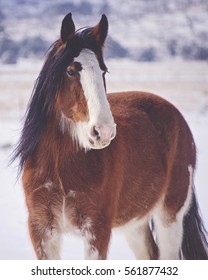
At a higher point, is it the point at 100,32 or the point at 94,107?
the point at 100,32

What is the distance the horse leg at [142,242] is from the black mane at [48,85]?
456 millimetres

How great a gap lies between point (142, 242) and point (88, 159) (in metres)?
0.42

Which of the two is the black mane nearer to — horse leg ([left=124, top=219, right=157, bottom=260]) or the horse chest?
the horse chest

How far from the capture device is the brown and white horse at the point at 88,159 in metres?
1.42

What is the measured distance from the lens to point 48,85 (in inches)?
57.4

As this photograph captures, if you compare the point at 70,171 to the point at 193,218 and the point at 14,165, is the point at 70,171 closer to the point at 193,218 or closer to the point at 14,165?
the point at 14,165

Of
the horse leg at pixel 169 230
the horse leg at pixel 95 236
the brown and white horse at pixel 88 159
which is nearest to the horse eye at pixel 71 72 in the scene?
the brown and white horse at pixel 88 159

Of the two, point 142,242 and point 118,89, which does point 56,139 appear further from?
point 142,242

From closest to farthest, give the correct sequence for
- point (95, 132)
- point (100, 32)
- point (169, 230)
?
1. point (95, 132)
2. point (100, 32)
3. point (169, 230)

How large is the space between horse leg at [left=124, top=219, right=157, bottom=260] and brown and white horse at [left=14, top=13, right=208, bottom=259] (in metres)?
0.08

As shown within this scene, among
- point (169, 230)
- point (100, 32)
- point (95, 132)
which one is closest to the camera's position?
point (95, 132)

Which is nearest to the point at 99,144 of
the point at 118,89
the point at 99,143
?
the point at 99,143
